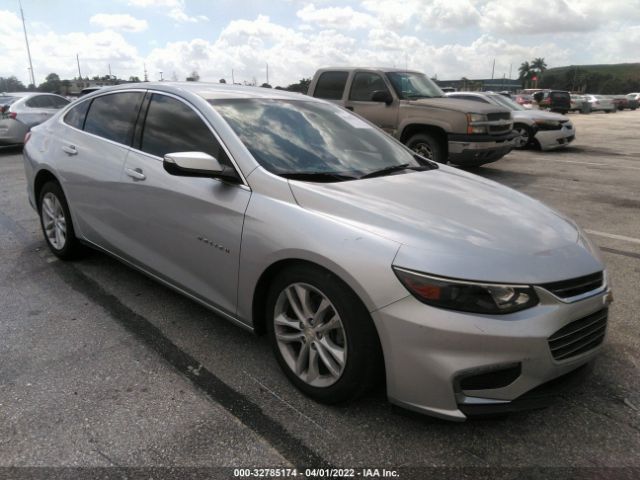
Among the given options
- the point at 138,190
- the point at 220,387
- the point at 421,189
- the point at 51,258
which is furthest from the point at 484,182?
the point at 51,258

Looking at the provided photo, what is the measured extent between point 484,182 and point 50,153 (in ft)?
12.0

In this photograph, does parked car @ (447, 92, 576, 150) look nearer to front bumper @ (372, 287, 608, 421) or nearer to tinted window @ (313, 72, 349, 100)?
tinted window @ (313, 72, 349, 100)

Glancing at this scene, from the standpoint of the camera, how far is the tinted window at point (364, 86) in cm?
964

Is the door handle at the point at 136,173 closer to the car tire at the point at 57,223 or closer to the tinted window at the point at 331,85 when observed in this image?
the car tire at the point at 57,223

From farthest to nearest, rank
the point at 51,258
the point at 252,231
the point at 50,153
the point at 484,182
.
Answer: the point at 51,258 → the point at 50,153 → the point at 484,182 → the point at 252,231

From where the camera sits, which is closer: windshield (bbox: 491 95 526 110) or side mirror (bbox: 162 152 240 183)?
side mirror (bbox: 162 152 240 183)

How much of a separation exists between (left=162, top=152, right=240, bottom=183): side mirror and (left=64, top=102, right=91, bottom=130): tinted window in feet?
6.56

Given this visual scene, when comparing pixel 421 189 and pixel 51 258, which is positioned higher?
pixel 421 189

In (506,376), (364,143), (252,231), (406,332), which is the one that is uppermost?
(364,143)

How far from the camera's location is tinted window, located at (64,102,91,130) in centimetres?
438

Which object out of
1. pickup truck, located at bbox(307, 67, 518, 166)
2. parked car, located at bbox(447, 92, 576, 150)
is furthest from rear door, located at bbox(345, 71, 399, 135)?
parked car, located at bbox(447, 92, 576, 150)

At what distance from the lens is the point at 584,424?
2.48 metres

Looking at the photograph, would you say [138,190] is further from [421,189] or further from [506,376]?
[506,376]

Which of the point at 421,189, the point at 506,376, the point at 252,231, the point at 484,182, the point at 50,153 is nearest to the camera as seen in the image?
the point at 506,376
